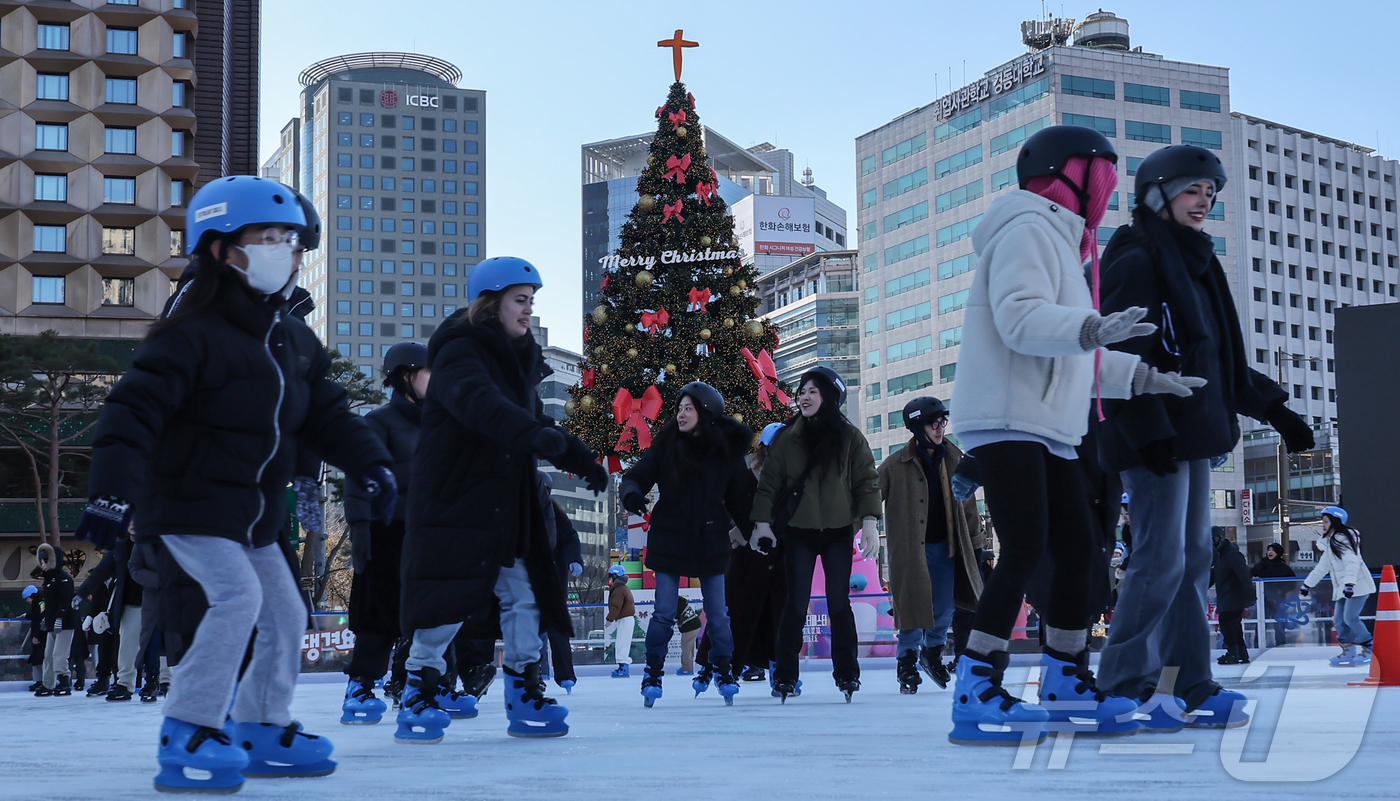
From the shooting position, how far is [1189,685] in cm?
477

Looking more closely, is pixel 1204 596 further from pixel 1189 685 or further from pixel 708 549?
pixel 708 549

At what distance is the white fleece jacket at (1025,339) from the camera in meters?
4.35

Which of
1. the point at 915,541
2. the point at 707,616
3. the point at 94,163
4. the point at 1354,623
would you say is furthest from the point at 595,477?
the point at 94,163

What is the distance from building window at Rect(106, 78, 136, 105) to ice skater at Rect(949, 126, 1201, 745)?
4605 centimetres

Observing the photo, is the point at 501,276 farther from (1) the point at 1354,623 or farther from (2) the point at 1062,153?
(1) the point at 1354,623

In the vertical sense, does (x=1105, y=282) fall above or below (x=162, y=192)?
below

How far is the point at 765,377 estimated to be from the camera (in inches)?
802

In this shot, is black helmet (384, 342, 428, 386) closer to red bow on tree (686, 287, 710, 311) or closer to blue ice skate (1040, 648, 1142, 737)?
blue ice skate (1040, 648, 1142, 737)

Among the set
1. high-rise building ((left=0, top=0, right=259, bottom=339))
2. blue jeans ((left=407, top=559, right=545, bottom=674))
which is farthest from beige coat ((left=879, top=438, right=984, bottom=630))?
high-rise building ((left=0, top=0, right=259, bottom=339))

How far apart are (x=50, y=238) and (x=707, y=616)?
42279mm

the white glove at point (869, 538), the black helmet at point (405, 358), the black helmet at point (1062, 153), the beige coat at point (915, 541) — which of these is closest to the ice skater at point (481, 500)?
the black helmet at point (405, 358)

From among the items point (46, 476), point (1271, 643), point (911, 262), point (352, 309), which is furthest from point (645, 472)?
point (352, 309)

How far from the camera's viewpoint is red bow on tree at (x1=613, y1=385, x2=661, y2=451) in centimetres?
1983

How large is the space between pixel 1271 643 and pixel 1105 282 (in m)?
13.5
